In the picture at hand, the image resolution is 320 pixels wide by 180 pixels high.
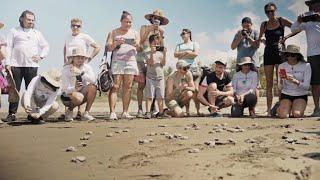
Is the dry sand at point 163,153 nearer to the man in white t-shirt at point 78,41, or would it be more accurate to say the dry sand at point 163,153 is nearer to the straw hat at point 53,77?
the straw hat at point 53,77

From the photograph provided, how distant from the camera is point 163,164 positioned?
10.5 ft

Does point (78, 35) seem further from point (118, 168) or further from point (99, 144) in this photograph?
point (118, 168)

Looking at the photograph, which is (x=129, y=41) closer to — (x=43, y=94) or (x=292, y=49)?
(x=43, y=94)

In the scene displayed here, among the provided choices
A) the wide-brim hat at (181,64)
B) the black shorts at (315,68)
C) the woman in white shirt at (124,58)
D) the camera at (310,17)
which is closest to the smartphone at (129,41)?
the woman in white shirt at (124,58)

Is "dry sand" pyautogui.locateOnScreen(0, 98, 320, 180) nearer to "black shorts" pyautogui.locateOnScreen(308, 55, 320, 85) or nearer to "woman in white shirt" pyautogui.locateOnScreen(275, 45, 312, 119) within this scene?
"woman in white shirt" pyautogui.locateOnScreen(275, 45, 312, 119)

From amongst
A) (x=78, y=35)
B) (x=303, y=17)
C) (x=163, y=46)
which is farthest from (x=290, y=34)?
(x=78, y=35)

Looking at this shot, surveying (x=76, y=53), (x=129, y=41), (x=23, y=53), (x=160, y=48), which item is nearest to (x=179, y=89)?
(x=160, y=48)

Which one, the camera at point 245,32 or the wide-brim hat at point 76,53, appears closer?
the wide-brim hat at point 76,53

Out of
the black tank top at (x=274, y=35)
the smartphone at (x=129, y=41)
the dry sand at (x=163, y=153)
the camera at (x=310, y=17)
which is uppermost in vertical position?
the camera at (x=310, y=17)

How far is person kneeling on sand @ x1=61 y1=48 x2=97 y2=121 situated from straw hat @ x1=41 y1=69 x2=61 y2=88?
0.14 metres

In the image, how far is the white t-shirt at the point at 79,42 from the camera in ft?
22.5

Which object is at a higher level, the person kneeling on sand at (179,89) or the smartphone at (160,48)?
the smartphone at (160,48)

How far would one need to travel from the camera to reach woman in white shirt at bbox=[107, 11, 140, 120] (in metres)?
6.73

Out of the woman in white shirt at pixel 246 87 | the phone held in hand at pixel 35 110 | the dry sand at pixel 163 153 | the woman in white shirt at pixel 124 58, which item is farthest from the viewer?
the woman in white shirt at pixel 246 87
